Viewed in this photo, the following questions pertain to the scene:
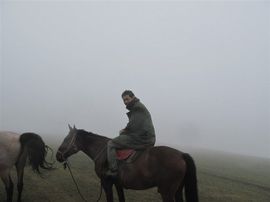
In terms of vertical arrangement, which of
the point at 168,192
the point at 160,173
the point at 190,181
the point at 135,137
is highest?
the point at 135,137

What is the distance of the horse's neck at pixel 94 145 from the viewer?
1119cm

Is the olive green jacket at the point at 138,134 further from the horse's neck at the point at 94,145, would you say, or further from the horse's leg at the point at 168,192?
the horse's leg at the point at 168,192

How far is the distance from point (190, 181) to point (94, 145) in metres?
3.57

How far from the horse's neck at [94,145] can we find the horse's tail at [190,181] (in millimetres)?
2914

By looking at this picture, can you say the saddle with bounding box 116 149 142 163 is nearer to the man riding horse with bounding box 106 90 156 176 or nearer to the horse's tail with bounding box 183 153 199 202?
the man riding horse with bounding box 106 90 156 176

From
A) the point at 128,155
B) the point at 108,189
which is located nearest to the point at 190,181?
the point at 128,155

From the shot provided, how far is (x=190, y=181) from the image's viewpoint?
967cm

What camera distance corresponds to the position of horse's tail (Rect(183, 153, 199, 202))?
9.60 meters

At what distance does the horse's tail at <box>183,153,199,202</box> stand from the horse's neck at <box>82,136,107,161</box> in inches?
115

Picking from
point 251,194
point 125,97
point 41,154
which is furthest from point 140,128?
point 251,194

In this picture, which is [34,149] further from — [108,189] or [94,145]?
[108,189]

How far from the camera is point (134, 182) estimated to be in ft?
33.3

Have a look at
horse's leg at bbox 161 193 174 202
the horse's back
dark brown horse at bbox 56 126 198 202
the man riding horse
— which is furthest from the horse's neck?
the horse's back

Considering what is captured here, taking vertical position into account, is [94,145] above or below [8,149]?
above
